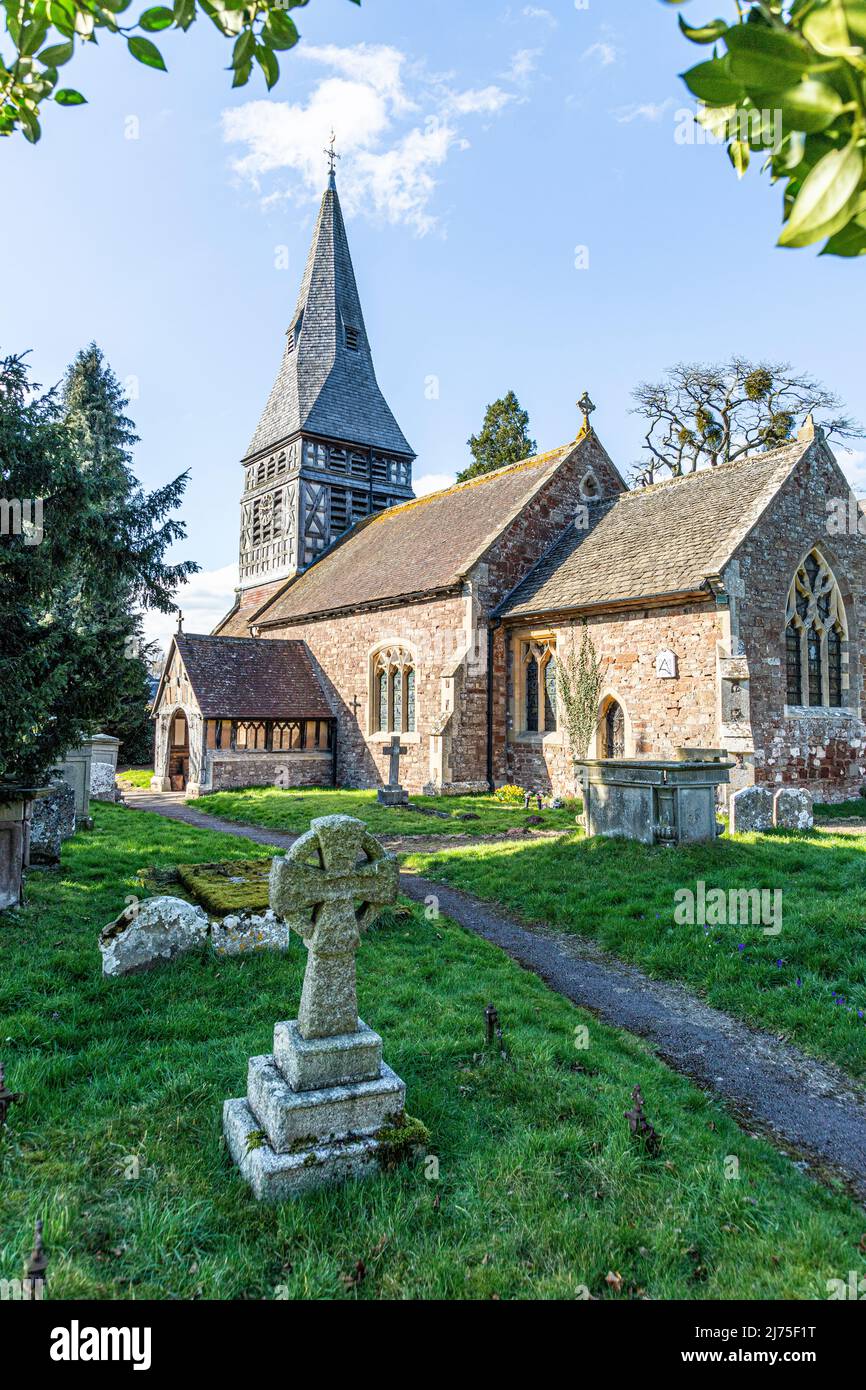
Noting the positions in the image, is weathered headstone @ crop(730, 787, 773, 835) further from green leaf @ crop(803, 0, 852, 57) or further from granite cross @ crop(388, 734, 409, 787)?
green leaf @ crop(803, 0, 852, 57)

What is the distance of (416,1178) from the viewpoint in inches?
122

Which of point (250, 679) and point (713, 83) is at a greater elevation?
point (250, 679)

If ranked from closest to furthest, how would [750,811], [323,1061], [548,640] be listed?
Result: [323,1061] < [750,811] < [548,640]

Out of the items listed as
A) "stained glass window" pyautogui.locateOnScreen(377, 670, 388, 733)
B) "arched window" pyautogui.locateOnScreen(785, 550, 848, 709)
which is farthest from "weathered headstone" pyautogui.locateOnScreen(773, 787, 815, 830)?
"stained glass window" pyautogui.locateOnScreen(377, 670, 388, 733)

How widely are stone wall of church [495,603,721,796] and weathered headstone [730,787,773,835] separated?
7.47ft

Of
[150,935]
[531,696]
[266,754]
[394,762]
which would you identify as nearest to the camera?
[150,935]

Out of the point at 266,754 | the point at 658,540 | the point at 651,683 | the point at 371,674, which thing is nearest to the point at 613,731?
the point at 651,683

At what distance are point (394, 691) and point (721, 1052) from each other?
629 inches

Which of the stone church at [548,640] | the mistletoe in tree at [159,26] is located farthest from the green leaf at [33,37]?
the stone church at [548,640]

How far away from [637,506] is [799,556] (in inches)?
177

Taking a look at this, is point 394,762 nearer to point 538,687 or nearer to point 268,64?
point 538,687
